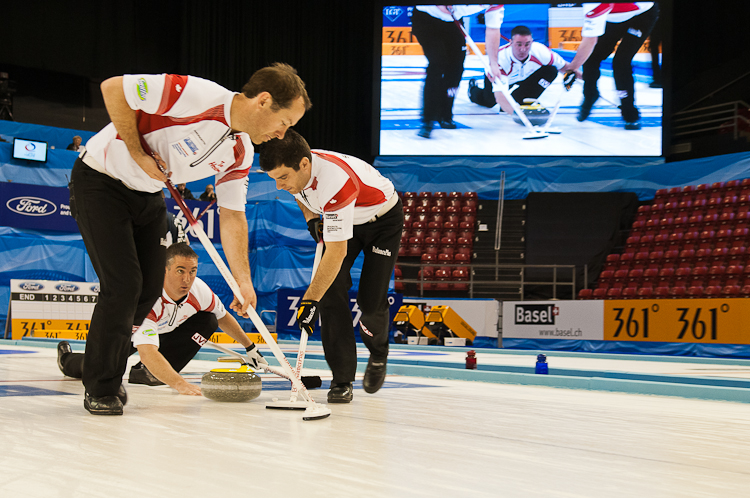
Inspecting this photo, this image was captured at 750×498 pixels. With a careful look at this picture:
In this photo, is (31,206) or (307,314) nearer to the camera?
(307,314)

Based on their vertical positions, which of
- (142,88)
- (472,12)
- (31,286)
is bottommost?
(31,286)

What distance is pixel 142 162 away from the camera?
2311mm

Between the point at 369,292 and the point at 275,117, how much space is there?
4.49ft

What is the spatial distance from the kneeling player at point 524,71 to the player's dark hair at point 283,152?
50.6 feet

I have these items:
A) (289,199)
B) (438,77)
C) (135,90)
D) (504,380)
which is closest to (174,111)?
(135,90)

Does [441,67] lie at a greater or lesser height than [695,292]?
greater

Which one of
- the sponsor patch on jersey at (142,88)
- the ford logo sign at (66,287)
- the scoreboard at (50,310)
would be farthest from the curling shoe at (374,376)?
the ford logo sign at (66,287)

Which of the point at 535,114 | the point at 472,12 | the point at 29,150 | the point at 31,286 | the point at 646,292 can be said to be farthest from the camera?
the point at 472,12

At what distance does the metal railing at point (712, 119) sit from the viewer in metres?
15.5

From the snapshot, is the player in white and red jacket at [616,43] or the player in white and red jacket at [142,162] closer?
the player in white and red jacket at [142,162]

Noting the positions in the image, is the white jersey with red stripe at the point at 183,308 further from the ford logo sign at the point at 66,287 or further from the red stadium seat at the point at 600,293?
the red stadium seat at the point at 600,293

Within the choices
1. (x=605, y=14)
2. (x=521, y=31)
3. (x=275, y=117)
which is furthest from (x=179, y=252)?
(x=605, y=14)

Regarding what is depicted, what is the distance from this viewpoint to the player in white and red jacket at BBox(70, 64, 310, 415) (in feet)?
7.54

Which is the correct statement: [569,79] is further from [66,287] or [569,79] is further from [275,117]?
[275,117]
